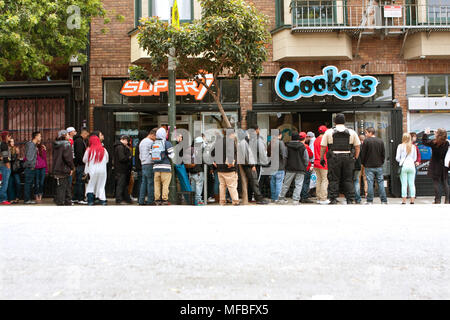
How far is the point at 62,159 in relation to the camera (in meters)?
10.4

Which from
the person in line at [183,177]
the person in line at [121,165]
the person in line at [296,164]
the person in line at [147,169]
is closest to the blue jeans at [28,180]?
the person in line at [121,165]

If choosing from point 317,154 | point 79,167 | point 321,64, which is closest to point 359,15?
point 321,64

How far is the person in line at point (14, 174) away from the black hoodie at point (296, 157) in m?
7.21

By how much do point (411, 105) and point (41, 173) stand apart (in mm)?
11016

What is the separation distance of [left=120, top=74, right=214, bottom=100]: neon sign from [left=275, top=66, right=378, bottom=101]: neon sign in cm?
223

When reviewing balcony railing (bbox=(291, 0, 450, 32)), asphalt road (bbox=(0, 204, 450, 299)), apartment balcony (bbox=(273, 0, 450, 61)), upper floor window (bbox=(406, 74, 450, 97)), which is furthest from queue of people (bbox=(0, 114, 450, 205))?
balcony railing (bbox=(291, 0, 450, 32))

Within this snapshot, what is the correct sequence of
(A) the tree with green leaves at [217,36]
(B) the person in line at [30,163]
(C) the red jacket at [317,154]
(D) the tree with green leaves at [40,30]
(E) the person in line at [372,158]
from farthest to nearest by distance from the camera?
(B) the person in line at [30,163] < (C) the red jacket at [317,154] < (E) the person in line at [372,158] < (A) the tree with green leaves at [217,36] < (D) the tree with green leaves at [40,30]

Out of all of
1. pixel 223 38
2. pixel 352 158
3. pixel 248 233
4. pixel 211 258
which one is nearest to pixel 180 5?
pixel 223 38

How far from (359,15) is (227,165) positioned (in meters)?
6.86

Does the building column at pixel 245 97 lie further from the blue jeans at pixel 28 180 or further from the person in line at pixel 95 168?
the blue jeans at pixel 28 180

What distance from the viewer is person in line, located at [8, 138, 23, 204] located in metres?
11.6

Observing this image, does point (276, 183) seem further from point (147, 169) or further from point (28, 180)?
point (28, 180)

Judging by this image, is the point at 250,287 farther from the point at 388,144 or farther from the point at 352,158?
the point at 388,144

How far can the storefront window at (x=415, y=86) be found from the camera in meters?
13.5
